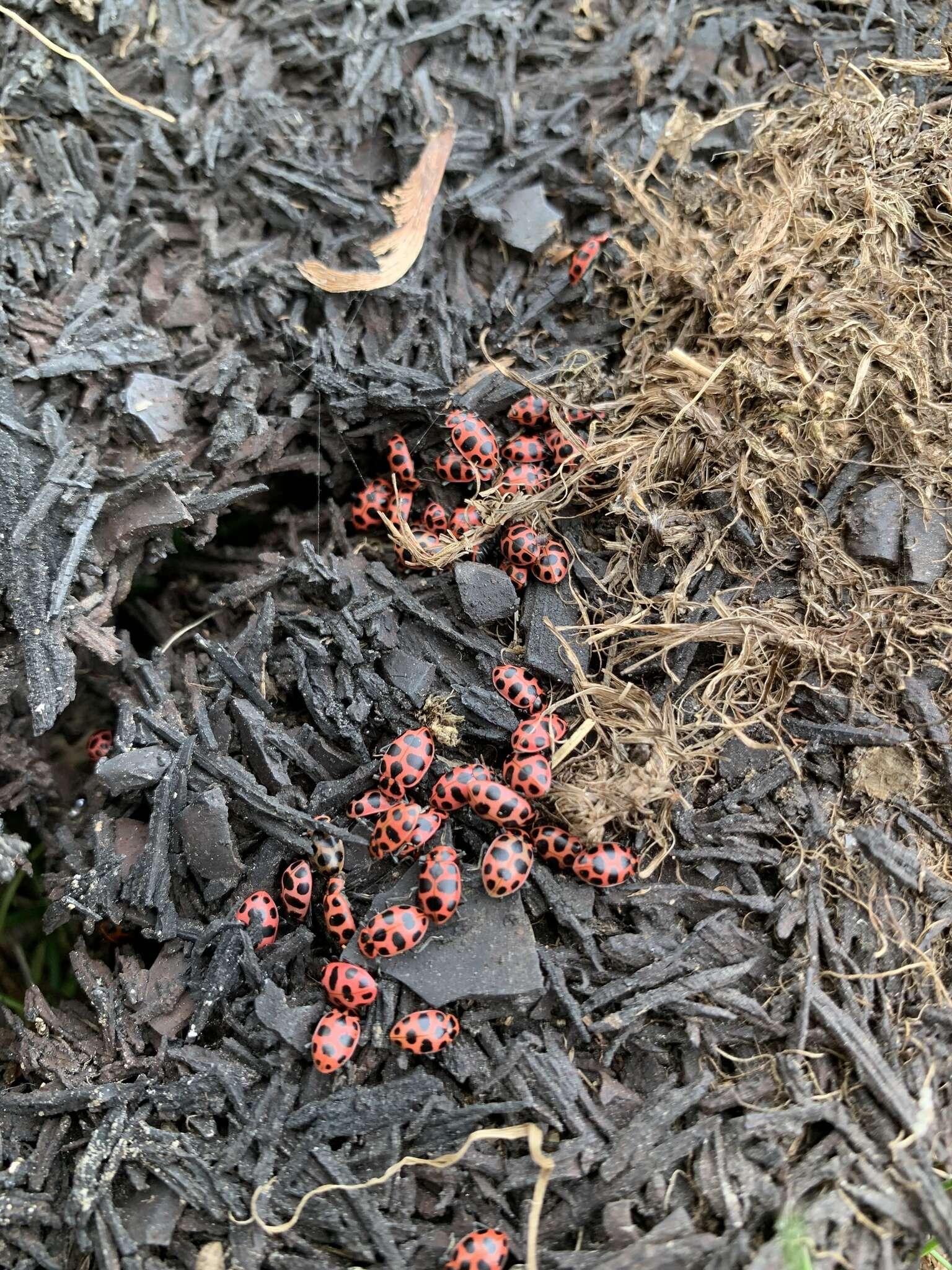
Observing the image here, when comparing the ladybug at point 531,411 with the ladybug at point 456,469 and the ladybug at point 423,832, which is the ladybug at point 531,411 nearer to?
the ladybug at point 456,469

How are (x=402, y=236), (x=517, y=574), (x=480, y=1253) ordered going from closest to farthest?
(x=480, y=1253)
(x=517, y=574)
(x=402, y=236)

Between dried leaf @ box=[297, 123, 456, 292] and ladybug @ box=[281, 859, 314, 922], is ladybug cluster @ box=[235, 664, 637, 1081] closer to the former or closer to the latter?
ladybug @ box=[281, 859, 314, 922]

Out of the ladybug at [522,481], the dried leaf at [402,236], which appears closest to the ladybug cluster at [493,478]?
the ladybug at [522,481]

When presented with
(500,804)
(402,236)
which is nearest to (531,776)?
(500,804)

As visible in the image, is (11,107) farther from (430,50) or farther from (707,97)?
(707,97)

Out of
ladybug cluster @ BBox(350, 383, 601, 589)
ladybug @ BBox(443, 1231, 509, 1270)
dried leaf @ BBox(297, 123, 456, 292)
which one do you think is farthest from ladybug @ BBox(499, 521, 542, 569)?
ladybug @ BBox(443, 1231, 509, 1270)

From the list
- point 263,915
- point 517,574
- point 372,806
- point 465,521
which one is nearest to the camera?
point 263,915

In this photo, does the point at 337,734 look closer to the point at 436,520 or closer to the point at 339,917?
the point at 339,917
